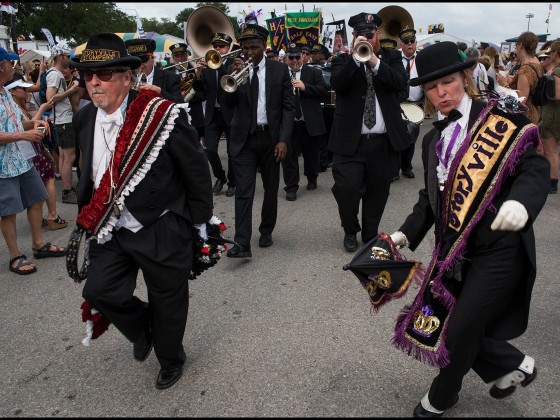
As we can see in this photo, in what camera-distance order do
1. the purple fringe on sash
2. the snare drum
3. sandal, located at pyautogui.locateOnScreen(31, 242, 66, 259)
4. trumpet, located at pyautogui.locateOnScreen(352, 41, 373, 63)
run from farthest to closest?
the snare drum
sandal, located at pyautogui.locateOnScreen(31, 242, 66, 259)
trumpet, located at pyautogui.locateOnScreen(352, 41, 373, 63)
the purple fringe on sash

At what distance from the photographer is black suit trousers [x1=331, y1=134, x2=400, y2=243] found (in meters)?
4.72

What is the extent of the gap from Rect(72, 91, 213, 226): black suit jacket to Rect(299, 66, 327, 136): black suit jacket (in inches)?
187

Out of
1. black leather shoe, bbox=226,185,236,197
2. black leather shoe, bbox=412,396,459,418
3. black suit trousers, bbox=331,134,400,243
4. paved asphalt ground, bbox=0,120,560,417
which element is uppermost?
black suit trousers, bbox=331,134,400,243

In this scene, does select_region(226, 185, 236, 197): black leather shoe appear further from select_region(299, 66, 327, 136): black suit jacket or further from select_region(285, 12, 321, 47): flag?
select_region(285, 12, 321, 47): flag

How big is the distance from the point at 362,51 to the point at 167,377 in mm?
3079

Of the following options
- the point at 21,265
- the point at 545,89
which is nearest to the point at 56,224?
the point at 21,265

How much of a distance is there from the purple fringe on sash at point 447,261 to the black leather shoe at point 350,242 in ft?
A: 7.86

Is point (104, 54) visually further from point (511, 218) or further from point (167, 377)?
point (511, 218)

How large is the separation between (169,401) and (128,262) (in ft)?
2.72

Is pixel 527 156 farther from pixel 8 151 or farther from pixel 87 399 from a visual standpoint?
pixel 8 151

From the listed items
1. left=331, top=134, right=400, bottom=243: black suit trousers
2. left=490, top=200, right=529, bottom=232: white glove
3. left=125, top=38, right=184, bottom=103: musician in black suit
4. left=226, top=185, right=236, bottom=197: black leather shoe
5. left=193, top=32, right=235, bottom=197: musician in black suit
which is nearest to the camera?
left=490, top=200, right=529, bottom=232: white glove

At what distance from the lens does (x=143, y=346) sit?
2998mm

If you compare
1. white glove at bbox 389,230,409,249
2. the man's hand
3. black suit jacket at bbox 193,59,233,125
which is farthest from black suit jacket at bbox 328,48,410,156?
black suit jacket at bbox 193,59,233,125

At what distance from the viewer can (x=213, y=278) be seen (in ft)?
14.6
